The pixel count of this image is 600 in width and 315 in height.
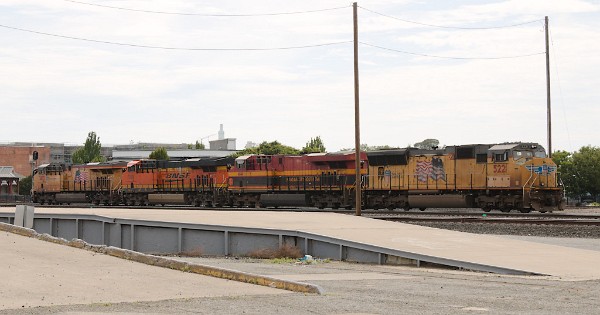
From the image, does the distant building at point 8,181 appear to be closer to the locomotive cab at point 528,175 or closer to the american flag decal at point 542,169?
the locomotive cab at point 528,175

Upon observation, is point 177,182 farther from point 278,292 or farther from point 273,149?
point 273,149

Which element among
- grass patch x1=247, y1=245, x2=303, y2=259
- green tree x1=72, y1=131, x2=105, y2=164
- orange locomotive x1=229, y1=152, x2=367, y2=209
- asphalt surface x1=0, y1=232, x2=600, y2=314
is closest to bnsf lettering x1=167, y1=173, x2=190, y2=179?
orange locomotive x1=229, y1=152, x2=367, y2=209

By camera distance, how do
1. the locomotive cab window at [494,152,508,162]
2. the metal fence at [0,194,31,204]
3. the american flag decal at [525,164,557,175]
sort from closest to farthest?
the american flag decal at [525,164,557,175] < the locomotive cab window at [494,152,508,162] < the metal fence at [0,194,31,204]

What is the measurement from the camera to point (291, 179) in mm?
51688

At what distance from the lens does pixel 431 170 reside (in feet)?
143

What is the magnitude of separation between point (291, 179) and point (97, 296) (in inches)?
1588

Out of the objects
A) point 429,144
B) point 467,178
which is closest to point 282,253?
point 467,178

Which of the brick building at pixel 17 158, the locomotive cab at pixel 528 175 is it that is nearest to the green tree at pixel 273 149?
the brick building at pixel 17 158

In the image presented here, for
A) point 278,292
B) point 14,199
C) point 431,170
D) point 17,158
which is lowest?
point 14,199

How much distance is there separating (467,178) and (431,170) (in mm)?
2204

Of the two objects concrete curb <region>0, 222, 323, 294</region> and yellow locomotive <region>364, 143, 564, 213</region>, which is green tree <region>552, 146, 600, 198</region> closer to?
yellow locomotive <region>364, 143, 564, 213</region>

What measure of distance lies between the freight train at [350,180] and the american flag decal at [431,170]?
5 cm

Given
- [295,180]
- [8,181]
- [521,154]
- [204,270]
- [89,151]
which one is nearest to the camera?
[204,270]

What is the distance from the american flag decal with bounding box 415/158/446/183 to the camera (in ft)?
142
